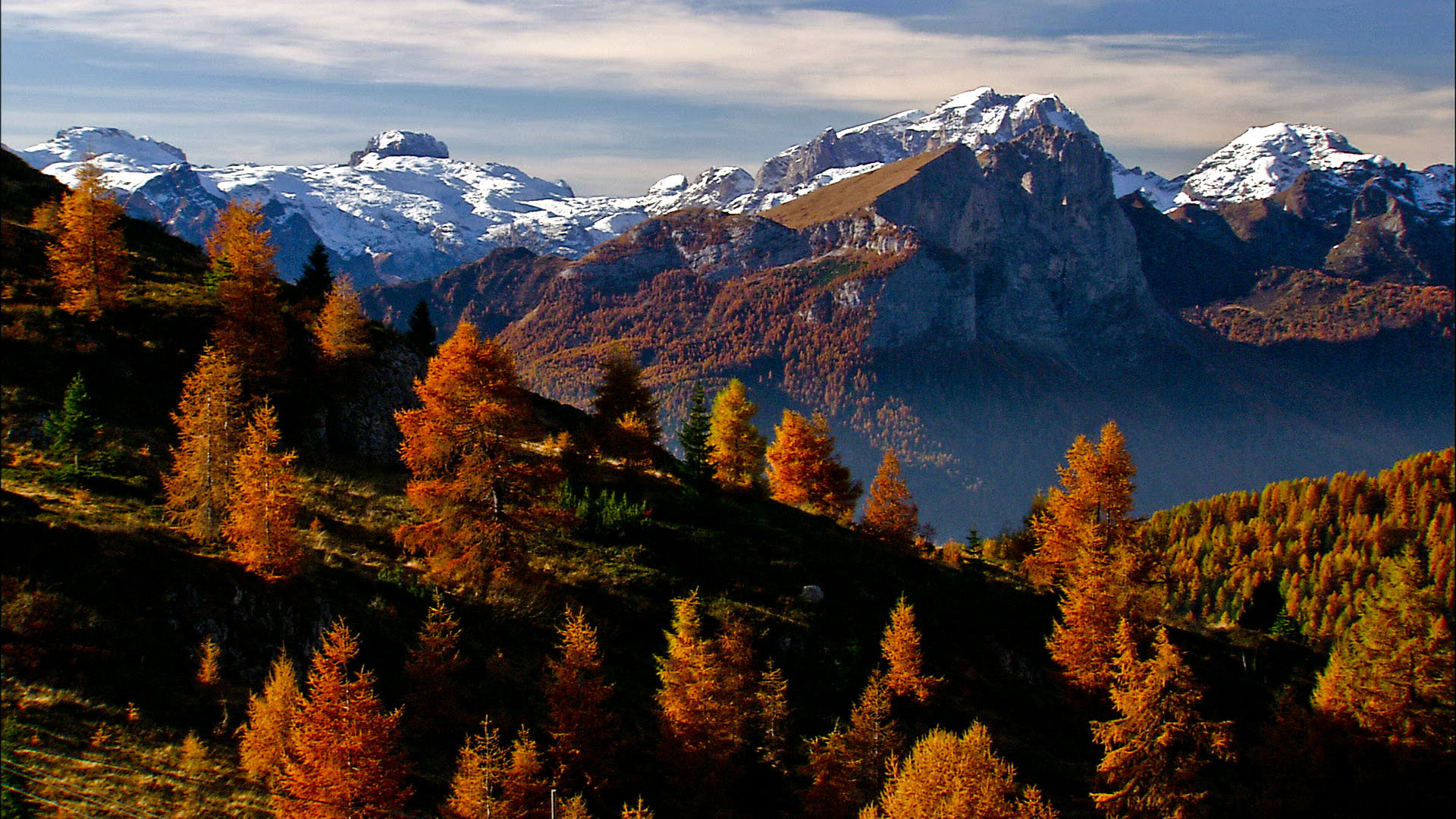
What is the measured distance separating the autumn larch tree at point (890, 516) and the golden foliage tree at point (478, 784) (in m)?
34.4

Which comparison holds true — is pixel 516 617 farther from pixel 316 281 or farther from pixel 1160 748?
pixel 316 281

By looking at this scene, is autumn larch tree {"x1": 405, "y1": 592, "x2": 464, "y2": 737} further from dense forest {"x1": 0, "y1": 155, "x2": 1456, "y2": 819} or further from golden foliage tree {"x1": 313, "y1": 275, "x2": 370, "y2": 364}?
golden foliage tree {"x1": 313, "y1": 275, "x2": 370, "y2": 364}

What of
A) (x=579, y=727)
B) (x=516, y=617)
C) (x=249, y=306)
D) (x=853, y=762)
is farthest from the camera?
(x=249, y=306)

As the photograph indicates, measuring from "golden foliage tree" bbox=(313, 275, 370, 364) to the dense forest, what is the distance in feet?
0.65

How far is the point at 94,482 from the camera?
1336 inches

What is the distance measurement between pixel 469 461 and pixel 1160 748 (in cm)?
2786

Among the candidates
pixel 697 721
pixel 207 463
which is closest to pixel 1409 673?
A: pixel 697 721

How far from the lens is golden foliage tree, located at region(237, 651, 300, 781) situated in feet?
74.4

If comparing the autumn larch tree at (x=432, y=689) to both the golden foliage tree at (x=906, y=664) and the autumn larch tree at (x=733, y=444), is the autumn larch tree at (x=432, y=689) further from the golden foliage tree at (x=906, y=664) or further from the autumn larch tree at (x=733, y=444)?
the autumn larch tree at (x=733, y=444)

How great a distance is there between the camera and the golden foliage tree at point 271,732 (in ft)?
74.4

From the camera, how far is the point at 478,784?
2330 centimetres

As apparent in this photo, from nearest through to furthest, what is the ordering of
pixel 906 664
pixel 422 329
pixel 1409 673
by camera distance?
pixel 906 664 < pixel 1409 673 < pixel 422 329

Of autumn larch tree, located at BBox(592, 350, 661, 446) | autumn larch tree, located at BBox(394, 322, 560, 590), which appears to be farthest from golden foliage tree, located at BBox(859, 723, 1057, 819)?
autumn larch tree, located at BBox(592, 350, 661, 446)

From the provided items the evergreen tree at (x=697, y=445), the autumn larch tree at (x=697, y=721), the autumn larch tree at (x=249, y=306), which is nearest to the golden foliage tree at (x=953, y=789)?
the autumn larch tree at (x=697, y=721)
